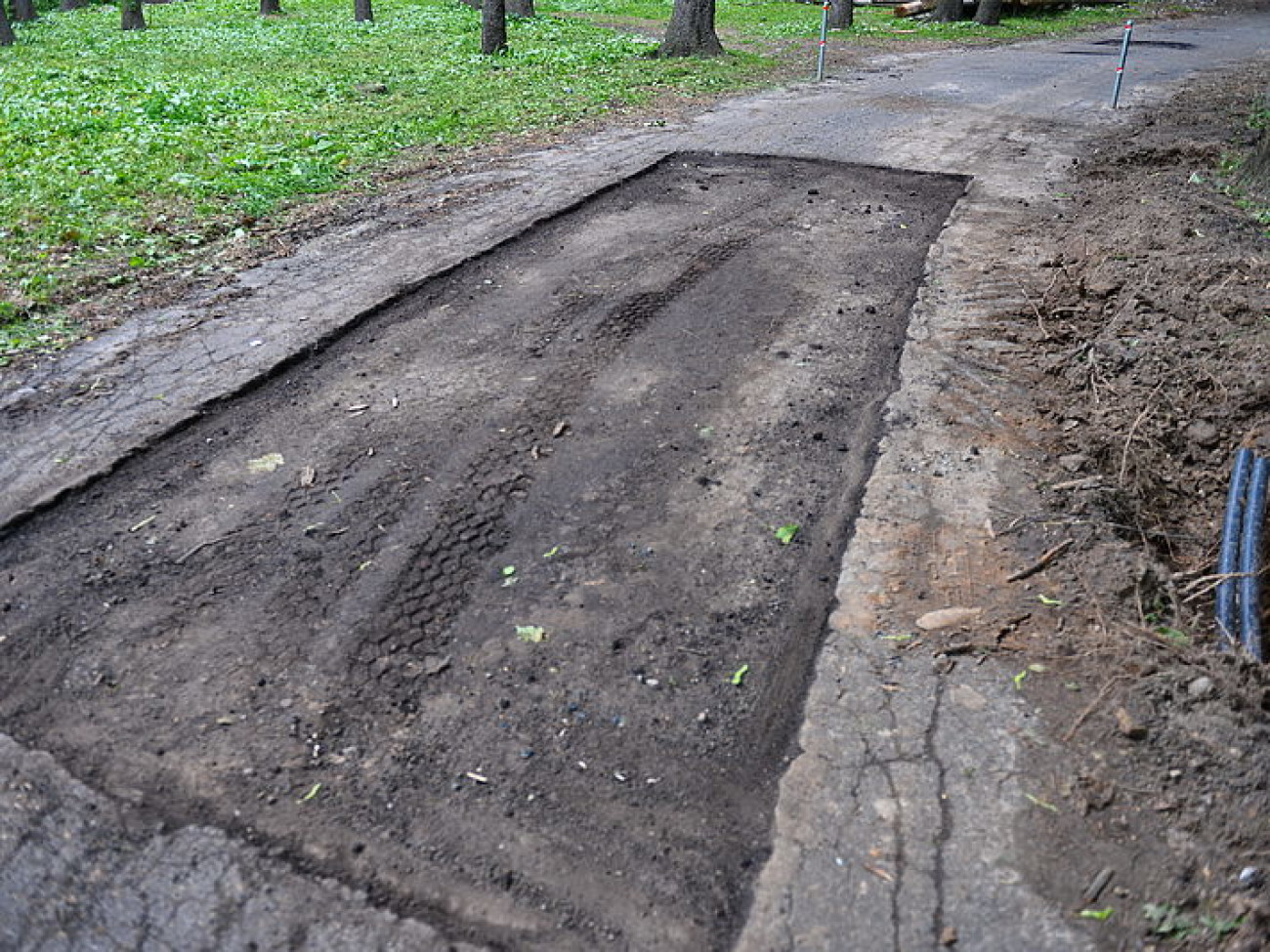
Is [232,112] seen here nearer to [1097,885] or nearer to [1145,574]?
[1145,574]

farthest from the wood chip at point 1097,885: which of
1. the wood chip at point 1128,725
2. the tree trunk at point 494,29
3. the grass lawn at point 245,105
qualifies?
the tree trunk at point 494,29

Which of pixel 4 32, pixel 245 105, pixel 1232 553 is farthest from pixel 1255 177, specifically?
pixel 4 32

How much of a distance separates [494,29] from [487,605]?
15.6 m

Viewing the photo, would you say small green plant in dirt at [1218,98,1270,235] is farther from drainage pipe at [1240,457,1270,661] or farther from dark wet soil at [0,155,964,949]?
drainage pipe at [1240,457,1270,661]

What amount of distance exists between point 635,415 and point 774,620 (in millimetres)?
1637

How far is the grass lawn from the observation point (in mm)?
6995

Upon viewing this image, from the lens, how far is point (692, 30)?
16188 mm

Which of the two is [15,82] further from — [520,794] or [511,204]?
[520,794]

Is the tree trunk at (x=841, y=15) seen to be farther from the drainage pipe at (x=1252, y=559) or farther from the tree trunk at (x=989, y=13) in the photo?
the drainage pipe at (x=1252, y=559)

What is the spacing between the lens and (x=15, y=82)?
14.8 m

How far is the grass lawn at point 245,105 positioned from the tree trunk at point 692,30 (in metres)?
0.46

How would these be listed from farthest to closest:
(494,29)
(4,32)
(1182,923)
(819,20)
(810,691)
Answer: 1. (819,20)
2. (4,32)
3. (494,29)
4. (810,691)
5. (1182,923)

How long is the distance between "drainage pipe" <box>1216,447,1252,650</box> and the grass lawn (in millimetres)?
5934

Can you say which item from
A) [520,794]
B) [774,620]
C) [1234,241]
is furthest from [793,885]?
[1234,241]
